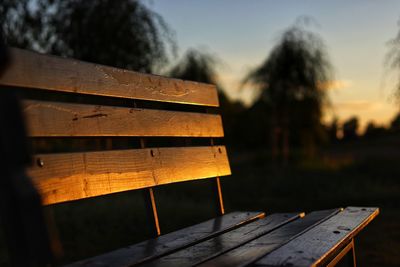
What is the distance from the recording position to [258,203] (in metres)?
7.59

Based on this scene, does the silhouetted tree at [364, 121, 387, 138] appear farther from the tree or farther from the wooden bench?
the wooden bench

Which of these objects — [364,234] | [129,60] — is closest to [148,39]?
[129,60]

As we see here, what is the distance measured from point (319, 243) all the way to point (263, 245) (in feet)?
0.68

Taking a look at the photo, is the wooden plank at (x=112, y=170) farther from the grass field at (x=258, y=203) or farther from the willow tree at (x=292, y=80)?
the willow tree at (x=292, y=80)

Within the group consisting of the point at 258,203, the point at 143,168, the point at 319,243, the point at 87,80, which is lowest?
the point at 258,203

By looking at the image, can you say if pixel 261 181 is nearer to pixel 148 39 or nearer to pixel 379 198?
pixel 379 198

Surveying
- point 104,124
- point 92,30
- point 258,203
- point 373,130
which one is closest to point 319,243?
point 104,124

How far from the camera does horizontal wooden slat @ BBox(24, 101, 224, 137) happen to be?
198cm

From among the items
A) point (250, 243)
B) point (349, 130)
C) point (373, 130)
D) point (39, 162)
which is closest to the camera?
point (39, 162)

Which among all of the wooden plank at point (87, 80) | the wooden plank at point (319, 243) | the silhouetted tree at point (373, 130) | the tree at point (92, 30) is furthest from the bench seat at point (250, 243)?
the silhouetted tree at point (373, 130)

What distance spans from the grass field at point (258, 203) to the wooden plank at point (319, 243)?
0.79 m

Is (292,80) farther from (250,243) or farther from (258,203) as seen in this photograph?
(250,243)

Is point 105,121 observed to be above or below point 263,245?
above

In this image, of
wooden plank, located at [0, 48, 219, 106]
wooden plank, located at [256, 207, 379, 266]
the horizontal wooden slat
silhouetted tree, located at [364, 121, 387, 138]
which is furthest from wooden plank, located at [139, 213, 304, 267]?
silhouetted tree, located at [364, 121, 387, 138]
